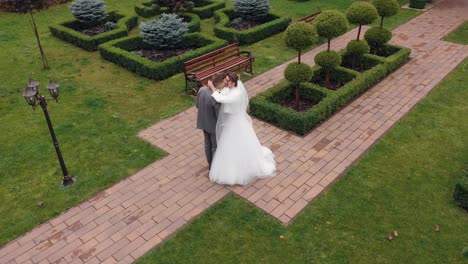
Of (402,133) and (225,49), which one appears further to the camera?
(225,49)

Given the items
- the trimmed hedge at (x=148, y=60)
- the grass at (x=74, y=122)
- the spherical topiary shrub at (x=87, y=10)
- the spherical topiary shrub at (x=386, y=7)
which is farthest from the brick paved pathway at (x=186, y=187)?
the spherical topiary shrub at (x=87, y=10)

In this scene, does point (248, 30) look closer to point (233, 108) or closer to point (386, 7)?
point (386, 7)

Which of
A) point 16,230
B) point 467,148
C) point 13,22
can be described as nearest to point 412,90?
point 467,148

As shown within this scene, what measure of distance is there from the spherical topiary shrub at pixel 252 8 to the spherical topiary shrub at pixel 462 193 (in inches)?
453

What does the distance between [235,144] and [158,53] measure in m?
7.87

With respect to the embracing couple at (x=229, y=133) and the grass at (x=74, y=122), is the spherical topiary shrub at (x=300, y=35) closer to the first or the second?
the embracing couple at (x=229, y=133)

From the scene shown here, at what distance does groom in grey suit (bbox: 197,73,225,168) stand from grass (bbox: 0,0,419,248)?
181 cm

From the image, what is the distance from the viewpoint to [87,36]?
15.1 meters

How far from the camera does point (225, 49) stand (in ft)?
41.2

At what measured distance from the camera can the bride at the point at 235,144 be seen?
23.1 ft

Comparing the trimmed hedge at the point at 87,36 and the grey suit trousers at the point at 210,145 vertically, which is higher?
the trimmed hedge at the point at 87,36

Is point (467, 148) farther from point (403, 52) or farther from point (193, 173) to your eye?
point (193, 173)

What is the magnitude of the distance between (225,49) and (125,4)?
10.9 metres

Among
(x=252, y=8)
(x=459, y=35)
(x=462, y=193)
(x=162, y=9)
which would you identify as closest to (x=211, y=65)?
(x=252, y=8)
